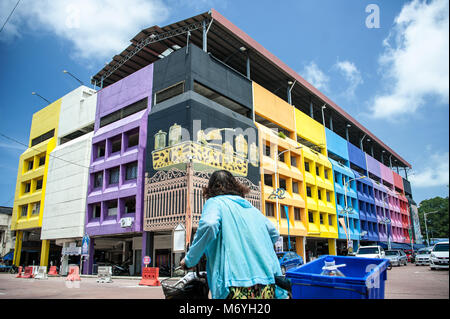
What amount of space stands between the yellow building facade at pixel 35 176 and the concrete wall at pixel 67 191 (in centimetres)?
151

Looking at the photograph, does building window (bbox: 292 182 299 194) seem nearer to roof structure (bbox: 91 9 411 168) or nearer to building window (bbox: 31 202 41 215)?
roof structure (bbox: 91 9 411 168)

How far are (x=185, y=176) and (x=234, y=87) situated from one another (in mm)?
9641

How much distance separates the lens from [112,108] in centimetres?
2952

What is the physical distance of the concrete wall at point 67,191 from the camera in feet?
96.1

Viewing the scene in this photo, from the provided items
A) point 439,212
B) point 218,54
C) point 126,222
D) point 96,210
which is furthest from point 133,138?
point 439,212

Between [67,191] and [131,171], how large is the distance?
8.10 meters

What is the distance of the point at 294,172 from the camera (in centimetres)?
3262

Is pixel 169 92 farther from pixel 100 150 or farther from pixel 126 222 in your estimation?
pixel 126 222

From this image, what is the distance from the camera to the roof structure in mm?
25984

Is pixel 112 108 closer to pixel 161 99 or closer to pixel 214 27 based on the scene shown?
pixel 161 99

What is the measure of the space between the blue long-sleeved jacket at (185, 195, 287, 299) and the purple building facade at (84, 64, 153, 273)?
22646 mm

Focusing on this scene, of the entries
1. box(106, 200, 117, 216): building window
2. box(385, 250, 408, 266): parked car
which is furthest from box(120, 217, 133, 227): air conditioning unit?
box(385, 250, 408, 266): parked car
